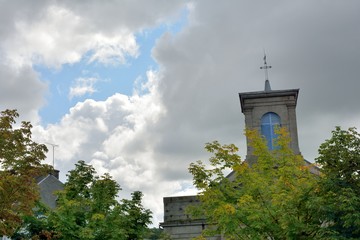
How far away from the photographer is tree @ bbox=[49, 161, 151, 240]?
28562 mm

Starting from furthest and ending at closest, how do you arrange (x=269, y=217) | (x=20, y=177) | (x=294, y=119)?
1. (x=294, y=119)
2. (x=269, y=217)
3. (x=20, y=177)

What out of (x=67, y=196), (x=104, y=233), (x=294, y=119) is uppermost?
(x=294, y=119)

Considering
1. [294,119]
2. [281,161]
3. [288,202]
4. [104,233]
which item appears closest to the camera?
[288,202]

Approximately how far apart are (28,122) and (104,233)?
1035 centimetres

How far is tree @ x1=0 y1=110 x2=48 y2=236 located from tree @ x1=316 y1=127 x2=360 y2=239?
10197 mm

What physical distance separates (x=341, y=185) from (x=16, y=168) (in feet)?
37.8

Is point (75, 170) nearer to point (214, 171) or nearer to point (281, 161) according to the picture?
point (214, 171)

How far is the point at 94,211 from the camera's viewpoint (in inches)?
1196

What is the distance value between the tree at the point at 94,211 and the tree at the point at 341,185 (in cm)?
1290

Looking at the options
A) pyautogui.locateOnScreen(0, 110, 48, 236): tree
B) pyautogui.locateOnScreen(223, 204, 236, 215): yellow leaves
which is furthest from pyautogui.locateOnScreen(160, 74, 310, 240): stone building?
pyautogui.locateOnScreen(0, 110, 48, 236): tree

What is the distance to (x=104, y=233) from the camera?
28859 mm

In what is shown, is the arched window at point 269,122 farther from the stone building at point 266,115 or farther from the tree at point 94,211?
the tree at point 94,211

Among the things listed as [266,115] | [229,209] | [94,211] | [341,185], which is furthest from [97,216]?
[266,115]

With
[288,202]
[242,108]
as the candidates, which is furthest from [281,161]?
[242,108]
